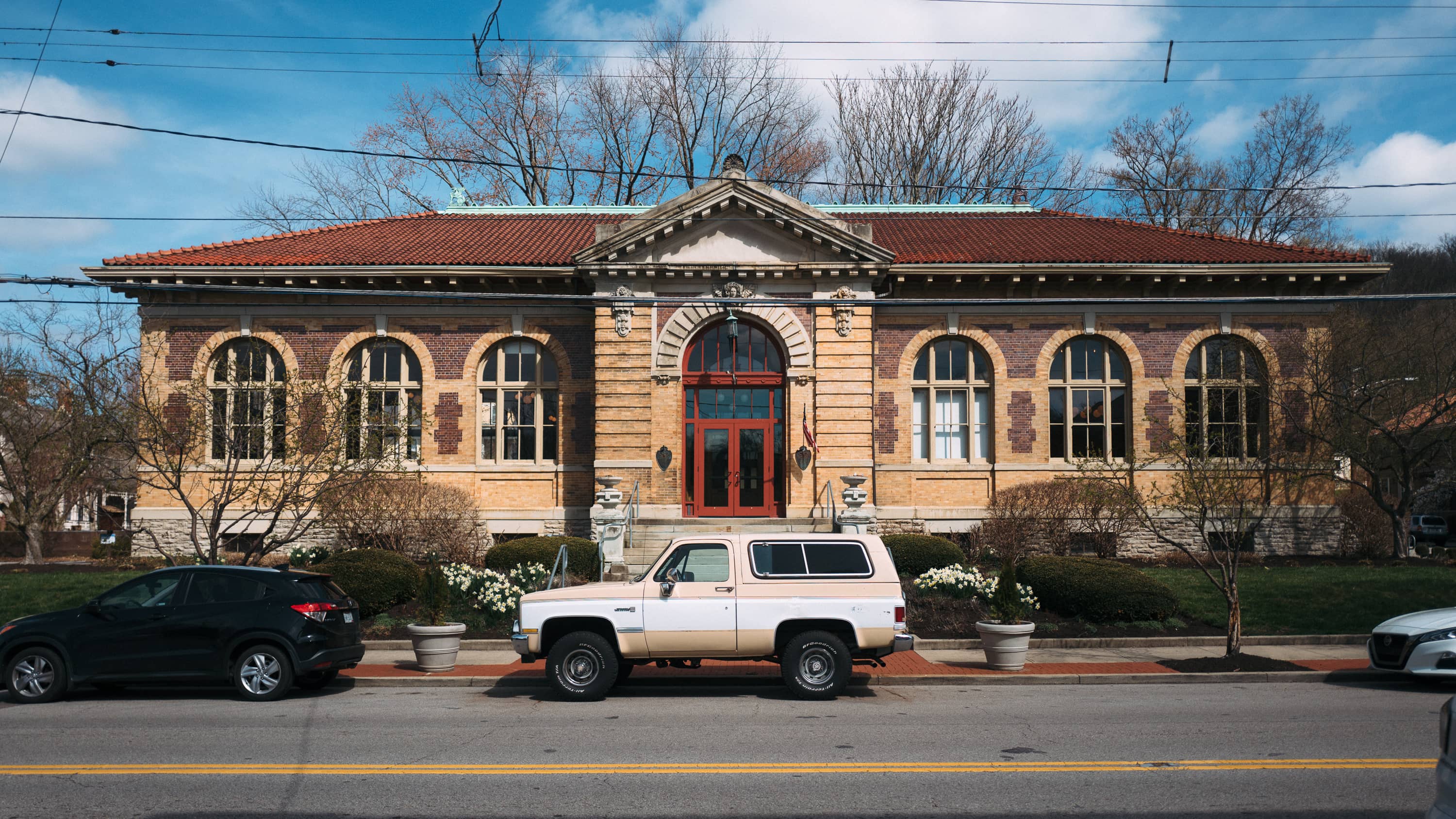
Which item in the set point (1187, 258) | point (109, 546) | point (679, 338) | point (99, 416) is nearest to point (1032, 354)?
point (1187, 258)

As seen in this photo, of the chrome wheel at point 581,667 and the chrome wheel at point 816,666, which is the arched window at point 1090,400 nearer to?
the chrome wheel at point 816,666

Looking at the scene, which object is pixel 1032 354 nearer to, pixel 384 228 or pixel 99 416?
pixel 384 228

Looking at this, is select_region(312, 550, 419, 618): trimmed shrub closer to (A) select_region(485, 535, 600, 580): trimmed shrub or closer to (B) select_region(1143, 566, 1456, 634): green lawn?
(A) select_region(485, 535, 600, 580): trimmed shrub

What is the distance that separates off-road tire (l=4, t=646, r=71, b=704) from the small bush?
16857 mm

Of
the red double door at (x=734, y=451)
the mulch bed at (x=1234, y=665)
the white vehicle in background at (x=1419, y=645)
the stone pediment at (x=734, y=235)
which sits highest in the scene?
the stone pediment at (x=734, y=235)

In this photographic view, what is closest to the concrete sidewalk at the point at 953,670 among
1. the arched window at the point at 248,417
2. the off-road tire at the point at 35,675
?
the off-road tire at the point at 35,675

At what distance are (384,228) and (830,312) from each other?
527 inches

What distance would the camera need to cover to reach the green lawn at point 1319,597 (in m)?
17.2

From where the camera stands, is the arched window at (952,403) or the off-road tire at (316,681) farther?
the arched window at (952,403)

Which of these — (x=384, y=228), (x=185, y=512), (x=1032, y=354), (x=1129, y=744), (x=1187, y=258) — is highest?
(x=384, y=228)

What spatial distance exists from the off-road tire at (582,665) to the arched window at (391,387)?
355 inches

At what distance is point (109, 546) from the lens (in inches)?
1357

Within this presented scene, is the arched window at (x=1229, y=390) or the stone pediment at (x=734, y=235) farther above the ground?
the stone pediment at (x=734, y=235)

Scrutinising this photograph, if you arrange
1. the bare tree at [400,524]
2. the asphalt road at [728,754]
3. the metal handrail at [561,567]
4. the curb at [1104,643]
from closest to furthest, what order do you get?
the asphalt road at [728,754] < the curb at [1104,643] < the metal handrail at [561,567] < the bare tree at [400,524]
